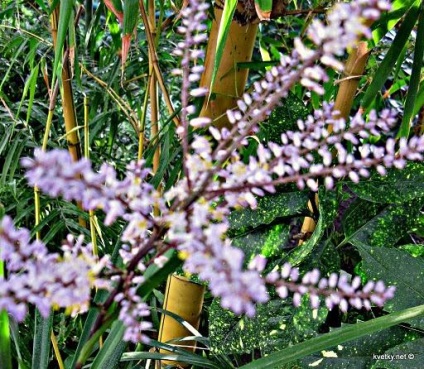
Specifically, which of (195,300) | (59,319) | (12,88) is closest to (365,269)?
(195,300)

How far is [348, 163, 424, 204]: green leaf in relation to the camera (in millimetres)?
596

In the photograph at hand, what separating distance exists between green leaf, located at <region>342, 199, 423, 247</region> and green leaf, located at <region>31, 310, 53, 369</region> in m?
0.36

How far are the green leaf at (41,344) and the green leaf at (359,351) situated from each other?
0.28m

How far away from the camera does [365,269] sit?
0.58 m

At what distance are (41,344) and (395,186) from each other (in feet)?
1.44

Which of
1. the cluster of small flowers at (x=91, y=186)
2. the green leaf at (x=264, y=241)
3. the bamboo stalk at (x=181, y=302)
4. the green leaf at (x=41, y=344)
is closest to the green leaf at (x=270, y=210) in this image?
the green leaf at (x=264, y=241)

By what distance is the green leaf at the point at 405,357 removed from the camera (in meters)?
0.55

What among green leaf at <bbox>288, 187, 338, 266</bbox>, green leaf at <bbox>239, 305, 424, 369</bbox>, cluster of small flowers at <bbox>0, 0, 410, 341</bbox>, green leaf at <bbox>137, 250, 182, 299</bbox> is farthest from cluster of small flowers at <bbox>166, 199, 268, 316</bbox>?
green leaf at <bbox>288, 187, 338, 266</bbox>

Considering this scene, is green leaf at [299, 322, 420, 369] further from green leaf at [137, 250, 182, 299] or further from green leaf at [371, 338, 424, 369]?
green leaf at [137, 250, 182, 299]

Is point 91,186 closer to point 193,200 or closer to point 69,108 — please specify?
point 193,200

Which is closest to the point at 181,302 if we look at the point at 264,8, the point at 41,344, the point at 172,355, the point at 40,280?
the point at 172,355

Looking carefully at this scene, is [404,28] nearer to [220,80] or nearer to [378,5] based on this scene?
[220,80]

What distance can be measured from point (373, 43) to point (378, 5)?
0.43m

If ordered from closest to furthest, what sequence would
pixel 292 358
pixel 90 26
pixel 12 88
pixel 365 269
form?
pixel 292 358, pixel 365 269, pixel 90 26, pixel 12 88
